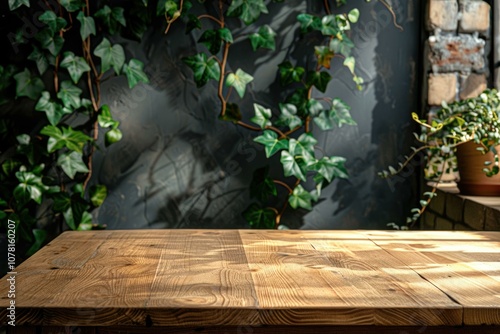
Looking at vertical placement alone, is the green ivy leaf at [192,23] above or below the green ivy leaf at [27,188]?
above

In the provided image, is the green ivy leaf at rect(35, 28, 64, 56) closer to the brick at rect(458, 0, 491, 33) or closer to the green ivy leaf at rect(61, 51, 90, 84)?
the green ivy leaf at rect(61, 51, 90, 84)

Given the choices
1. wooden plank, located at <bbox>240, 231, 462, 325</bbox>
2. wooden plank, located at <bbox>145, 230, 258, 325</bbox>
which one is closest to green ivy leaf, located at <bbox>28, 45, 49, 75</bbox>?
wooden plank, located at <bbox>145, 230, 258, 325</bbox>

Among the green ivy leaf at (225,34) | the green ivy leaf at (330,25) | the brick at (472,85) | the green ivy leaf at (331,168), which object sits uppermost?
the green ivy leaf at (330,25)

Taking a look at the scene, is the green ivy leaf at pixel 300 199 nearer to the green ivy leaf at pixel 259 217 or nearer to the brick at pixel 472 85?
the green ivy leaf at pixel 259 217

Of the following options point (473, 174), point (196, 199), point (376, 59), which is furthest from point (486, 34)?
point (196, 199)

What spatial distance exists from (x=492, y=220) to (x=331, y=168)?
89 centimetres

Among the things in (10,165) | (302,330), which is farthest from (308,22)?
(302,330)

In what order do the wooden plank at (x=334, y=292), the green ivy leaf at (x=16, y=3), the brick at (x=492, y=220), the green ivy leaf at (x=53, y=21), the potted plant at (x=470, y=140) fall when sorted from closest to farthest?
the wooden plank at (x=334, y=292) < the brick at (x=492, y=220) < the potted plant at (x=470, y=140) < the green ivy leaf at (x=16, y=3) < the green ivy leaf at (x=53, y=21)

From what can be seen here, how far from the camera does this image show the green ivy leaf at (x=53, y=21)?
2.91 meters

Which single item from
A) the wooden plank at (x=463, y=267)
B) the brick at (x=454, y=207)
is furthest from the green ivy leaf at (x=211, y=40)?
the wooden plank at (x=463, y=267)

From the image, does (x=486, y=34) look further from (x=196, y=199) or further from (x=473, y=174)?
(x=196, y=199)

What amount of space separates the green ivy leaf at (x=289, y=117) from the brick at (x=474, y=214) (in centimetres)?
87

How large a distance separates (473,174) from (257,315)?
1.95 m

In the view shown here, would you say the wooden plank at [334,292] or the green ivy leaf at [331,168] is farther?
the green ivy leaf at [331,168]
